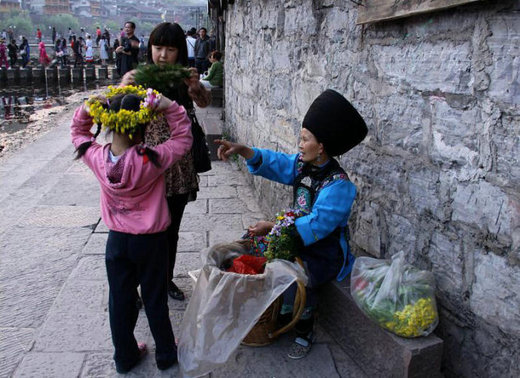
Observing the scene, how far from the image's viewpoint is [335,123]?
8.03 feet

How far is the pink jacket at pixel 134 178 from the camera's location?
220 centimetres

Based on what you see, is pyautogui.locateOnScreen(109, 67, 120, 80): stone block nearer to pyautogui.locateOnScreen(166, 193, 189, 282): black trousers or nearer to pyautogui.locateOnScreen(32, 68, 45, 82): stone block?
pyautogui.locateOnScreen(32, 68, 45, 82): stone block

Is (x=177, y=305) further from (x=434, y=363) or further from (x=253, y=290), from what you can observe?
(x=434, y=363)

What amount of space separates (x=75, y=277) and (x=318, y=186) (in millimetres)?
2053

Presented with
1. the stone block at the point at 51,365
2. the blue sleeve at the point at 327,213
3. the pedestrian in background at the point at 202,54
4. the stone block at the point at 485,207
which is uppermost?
the pedestrian in background at the point at 202,54

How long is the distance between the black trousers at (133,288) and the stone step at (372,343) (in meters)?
0.94

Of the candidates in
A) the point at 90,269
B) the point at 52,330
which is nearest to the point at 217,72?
the point at 90,269

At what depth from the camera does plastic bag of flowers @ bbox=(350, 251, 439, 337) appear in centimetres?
219

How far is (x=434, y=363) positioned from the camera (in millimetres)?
2178

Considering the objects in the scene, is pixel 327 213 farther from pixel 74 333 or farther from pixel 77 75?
pixel 77 75

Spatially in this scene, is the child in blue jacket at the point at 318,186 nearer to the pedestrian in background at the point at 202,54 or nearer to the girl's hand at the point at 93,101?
the girl's hand at the point at 93,101

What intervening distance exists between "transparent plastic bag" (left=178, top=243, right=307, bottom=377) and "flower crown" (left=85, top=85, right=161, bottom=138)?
0.84 meters

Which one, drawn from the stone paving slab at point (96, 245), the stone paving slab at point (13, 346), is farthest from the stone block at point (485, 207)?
the stone paving slab at point (96, 245)

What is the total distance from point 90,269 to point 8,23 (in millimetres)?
88566
